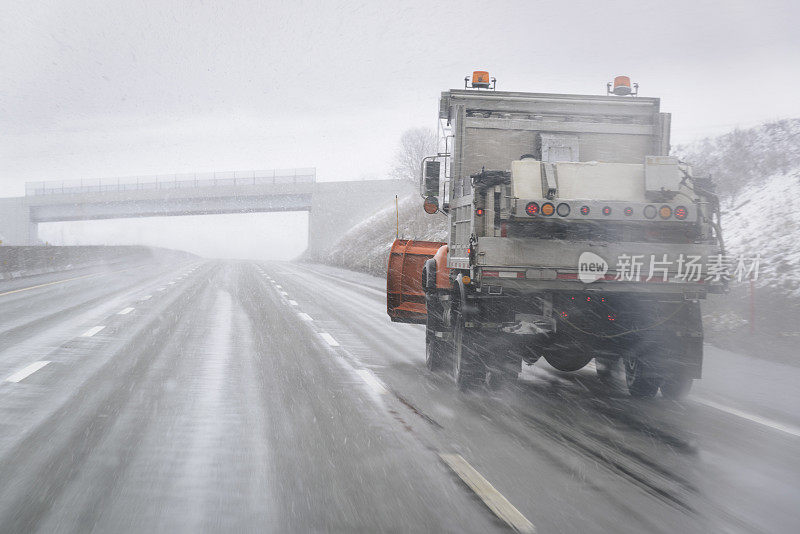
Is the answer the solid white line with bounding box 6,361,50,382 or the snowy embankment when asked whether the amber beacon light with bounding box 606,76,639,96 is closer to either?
the solid white line with bounding box 6,361,50,382

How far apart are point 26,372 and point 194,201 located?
65120mm

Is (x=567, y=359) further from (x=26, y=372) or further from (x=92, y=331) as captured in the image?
(x=92, y=331)

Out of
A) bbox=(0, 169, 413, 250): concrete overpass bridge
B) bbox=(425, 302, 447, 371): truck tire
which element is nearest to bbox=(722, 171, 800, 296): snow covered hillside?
bbox=(425, 302, 447, 371): truck tire

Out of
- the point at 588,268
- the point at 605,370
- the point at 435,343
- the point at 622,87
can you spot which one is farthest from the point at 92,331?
the point at 622,87

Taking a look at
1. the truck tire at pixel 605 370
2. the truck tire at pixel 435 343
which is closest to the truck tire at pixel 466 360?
the truck tire at pixel 435 343

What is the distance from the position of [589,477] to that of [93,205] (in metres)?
74.5

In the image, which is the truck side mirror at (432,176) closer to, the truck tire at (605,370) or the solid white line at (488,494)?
the truck tire at (605,370)

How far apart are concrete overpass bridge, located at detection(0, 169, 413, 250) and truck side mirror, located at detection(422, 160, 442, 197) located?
203ft

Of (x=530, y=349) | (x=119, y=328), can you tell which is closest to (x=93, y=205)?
(x=119, y=328)

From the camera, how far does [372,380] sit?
7988 millimetres

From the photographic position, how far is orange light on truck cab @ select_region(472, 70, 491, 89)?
8.65 metres

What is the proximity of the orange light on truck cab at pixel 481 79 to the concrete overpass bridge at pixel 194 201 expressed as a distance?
203 feet

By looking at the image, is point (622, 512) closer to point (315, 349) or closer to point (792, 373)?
point (792, 373)

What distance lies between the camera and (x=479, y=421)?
6031 millimetres
